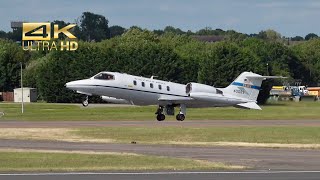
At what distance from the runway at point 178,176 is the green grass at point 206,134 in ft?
42.6

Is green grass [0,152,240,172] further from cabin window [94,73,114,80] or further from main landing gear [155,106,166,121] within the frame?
main landing gear [155,106,166,121]

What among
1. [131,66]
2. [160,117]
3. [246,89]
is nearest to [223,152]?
[160,117]

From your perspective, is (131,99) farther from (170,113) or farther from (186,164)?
(186,164)

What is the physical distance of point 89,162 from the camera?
83.5 feet

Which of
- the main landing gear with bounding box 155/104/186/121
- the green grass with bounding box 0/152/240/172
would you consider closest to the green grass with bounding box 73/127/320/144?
the green grass with bounding box 0/152/240/172

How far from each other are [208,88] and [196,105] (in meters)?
1.70

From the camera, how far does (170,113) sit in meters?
53.0

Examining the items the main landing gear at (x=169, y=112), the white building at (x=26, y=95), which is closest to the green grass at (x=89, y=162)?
the main landing gear at (x=169, y=112)

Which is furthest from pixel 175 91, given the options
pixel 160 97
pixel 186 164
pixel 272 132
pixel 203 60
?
pixel 203 60

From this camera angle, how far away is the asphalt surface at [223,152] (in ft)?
83.0

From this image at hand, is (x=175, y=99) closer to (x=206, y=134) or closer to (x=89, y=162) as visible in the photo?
(x=206, y=134)

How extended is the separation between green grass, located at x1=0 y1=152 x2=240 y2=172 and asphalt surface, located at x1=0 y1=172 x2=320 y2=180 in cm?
164

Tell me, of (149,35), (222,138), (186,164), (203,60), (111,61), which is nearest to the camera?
(186,164)

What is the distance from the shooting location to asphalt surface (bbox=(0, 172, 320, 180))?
2080 cm
